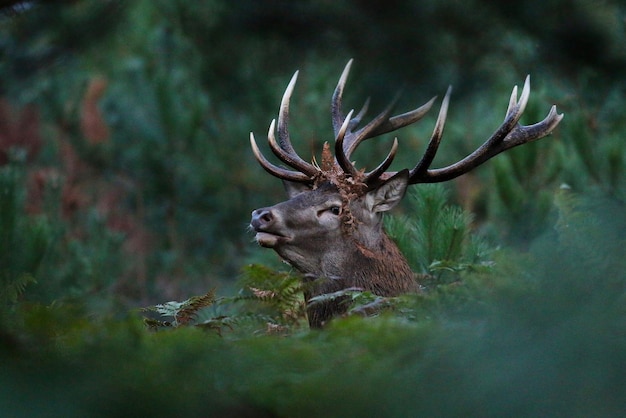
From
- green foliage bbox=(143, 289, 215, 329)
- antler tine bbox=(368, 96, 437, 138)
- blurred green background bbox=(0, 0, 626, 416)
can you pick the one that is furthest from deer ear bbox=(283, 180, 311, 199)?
green foliage bbox=(143, 289, 215, 329)

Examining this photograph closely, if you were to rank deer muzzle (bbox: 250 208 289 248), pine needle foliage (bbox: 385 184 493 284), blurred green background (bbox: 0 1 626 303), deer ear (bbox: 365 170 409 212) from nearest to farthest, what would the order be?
1. deer muzzle (bbox: 250 208 289 248)
2. deer ear (bbox: 365 170 409 212)
3. pine needle foliage (bbox: 385 184 493 284)
4. blurred green background (bbox: 0 1 626 303)

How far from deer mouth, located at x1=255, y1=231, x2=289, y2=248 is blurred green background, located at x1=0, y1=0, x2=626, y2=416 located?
2.94 ft

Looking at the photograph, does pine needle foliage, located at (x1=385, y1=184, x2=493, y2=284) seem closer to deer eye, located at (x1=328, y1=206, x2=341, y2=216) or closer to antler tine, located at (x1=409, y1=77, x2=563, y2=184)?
antler tine, located at (x1=409, y1=77, x2=563, y2=184)

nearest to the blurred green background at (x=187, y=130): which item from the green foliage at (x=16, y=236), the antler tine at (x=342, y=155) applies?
the green foliage at (x=16, y=236)

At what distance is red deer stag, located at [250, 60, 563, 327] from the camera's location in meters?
5.77

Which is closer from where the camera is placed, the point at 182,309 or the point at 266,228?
the point at 182,309

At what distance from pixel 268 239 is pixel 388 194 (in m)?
0.82

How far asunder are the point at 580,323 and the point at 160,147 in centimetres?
1504

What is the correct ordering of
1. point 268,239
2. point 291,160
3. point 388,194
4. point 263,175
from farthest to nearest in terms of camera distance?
point 263,175 → point 291,160 → point 388,194 → point 268,239

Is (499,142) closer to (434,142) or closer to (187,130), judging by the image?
(434,142)

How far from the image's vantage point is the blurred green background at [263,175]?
1.22 m

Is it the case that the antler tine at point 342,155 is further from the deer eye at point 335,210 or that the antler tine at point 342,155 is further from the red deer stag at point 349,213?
the deer eye at point 335,210

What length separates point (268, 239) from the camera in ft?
18.8

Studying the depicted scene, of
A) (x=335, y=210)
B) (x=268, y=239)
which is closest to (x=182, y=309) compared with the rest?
(x=268, y=239)
